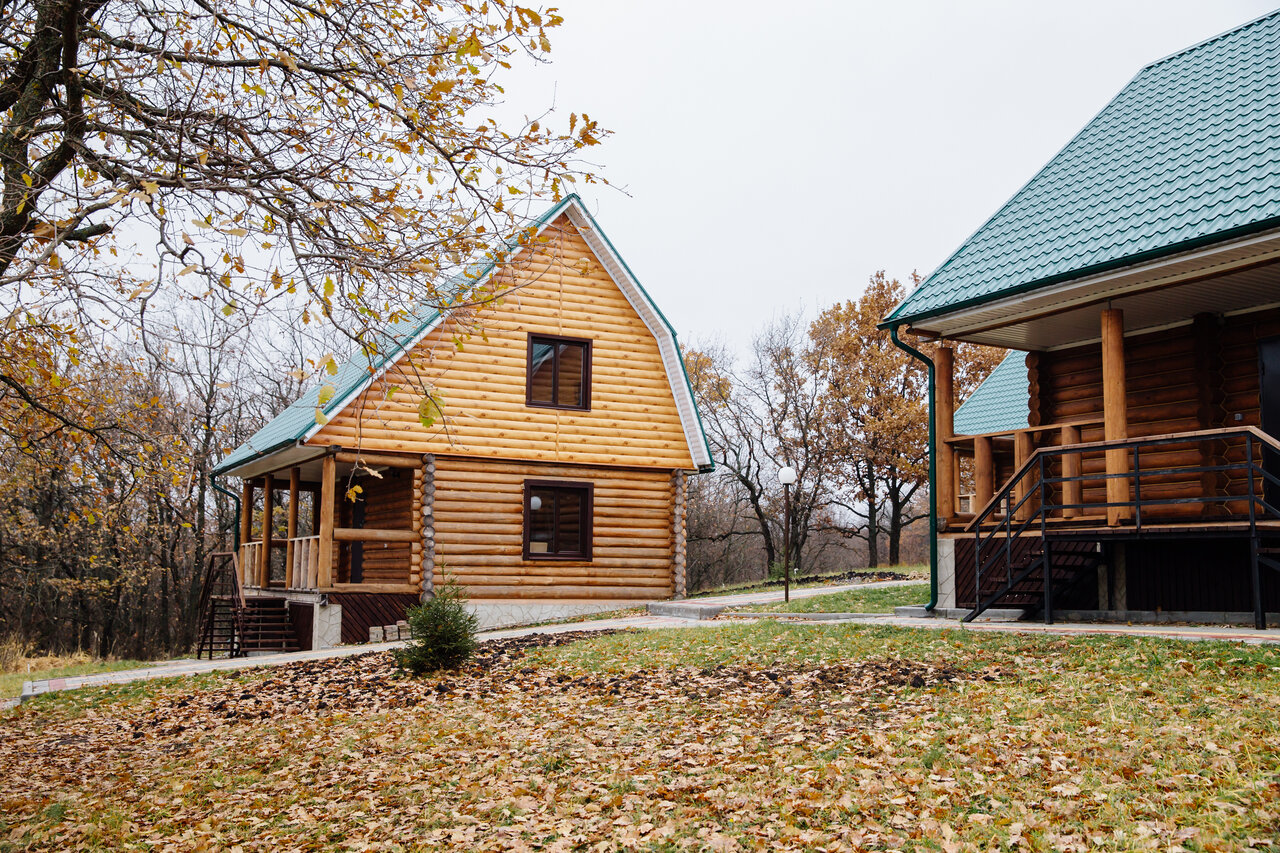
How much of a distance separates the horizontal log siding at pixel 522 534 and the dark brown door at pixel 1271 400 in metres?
11.5

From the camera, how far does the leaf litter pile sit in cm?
517

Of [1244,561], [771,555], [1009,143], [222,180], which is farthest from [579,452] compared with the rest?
[1009,143]

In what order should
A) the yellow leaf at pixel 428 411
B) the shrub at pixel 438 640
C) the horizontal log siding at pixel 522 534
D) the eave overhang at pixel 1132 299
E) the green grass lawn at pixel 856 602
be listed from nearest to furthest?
the yellow leaf at pixel 428 411
the eave overhang at pixel 1132 299
the shrub at pixel 438 640
the green grass lawn at pixel 856 602
the horizontal log siding at pixel 522 534

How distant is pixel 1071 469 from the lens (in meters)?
11.7

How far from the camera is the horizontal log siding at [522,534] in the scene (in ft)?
62.2

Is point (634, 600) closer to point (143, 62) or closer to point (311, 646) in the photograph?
point (311, 646)

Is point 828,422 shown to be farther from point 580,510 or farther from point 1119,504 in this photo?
point 1119,504

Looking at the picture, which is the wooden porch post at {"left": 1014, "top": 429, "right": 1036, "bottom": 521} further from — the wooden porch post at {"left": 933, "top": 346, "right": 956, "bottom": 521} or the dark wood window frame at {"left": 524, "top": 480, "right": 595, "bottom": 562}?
the dark wood window frame at {"left": 524, "top": 480, "right": 595, "bottom": 562}

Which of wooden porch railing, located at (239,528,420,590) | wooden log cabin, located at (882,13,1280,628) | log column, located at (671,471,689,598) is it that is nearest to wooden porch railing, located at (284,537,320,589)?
wooden porch railing, located at (239,528,420,590)

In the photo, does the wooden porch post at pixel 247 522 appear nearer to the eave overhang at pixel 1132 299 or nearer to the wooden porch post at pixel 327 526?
the wooden porch post at pixel 327 526

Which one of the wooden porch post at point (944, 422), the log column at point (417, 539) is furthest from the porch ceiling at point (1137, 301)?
the log column at point (417, 539)

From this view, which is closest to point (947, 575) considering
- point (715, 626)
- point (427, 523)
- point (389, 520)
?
point (715, 626)

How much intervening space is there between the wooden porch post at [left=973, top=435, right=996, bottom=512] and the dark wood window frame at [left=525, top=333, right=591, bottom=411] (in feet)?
29.7

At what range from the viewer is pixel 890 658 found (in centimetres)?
926
